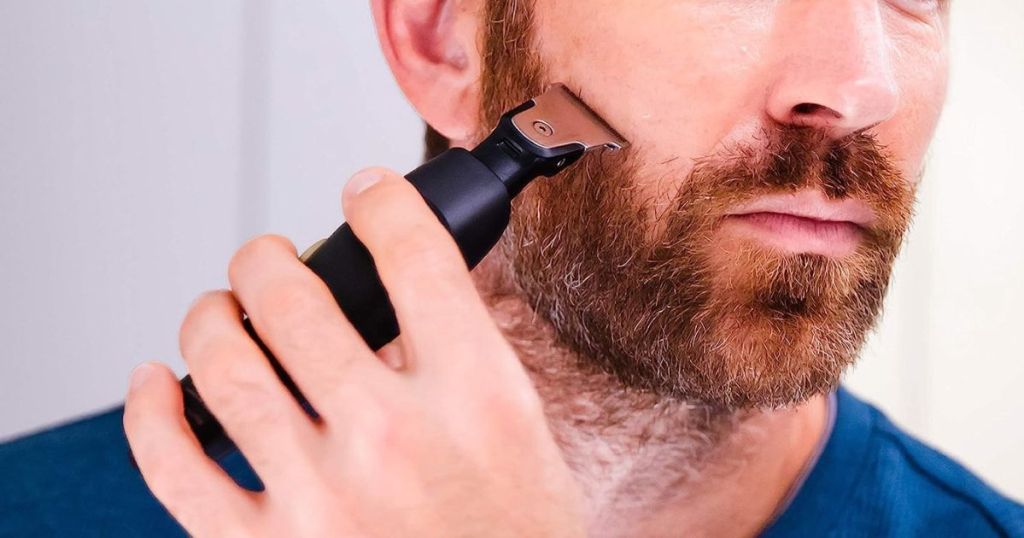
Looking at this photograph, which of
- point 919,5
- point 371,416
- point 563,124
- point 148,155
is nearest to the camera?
point 371,416

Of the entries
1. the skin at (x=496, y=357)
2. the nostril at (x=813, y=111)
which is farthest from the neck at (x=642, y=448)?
the nostril at (x=813, y=111)

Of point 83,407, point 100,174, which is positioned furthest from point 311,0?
point 83,407

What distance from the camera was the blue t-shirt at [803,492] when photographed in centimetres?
74

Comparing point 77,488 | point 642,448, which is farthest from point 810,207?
point 77,488

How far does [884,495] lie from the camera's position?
0.78 m

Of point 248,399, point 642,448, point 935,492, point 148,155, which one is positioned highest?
point 248,399

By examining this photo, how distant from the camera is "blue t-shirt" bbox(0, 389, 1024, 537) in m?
0.74

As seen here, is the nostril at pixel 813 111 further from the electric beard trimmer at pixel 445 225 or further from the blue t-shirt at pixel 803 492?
the blue t-shirt at pixel 803 492

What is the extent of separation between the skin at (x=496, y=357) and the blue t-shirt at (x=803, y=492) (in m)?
0.03

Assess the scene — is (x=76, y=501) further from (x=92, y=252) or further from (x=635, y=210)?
(x=635, y=210)

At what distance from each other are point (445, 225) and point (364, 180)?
6 centimetres

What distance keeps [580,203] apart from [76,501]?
0.45 meters

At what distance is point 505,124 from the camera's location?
0.54 m

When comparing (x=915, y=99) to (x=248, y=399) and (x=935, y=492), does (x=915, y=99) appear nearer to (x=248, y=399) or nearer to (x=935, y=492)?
(x=935, y=492)
